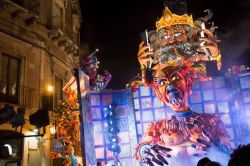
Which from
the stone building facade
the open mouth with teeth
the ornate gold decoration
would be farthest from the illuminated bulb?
the ornate gold decoration

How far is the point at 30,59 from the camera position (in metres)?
16.8

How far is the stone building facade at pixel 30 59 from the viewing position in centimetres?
1523

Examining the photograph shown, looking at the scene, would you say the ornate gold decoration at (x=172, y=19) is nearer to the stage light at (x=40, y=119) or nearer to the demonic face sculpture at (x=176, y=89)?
the demonic face sculpture at (x=176, y=89)

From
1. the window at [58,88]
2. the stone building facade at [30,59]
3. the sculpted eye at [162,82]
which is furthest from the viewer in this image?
the window at [58,88]

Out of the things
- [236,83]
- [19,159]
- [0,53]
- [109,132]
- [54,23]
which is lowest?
[19,159]

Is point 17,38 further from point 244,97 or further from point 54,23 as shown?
point 244,97

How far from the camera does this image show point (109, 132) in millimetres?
19500

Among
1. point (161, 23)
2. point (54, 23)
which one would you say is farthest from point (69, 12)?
point (161, 23)

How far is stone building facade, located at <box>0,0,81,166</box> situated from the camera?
1523cm

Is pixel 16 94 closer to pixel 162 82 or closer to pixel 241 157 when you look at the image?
pixel 162 82

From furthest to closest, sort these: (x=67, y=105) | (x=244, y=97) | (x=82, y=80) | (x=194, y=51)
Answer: (x=194, y=51) → (x=244, y=97) → (x=67, y=105) → (x=82, y=80)

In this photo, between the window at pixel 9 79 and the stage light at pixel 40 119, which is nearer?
the stage light at pixel 40 119

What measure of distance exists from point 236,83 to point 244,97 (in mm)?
995

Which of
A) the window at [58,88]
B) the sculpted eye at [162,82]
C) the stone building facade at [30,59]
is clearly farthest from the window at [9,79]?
the sculpted eye at [162,82]
